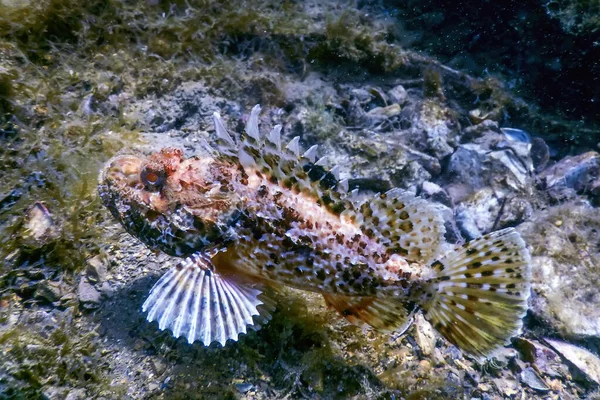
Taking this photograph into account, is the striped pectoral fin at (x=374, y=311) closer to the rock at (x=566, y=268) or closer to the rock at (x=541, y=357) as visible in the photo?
the rock at (x=541, y=357)

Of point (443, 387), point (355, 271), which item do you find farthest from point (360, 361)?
point (355, 271)

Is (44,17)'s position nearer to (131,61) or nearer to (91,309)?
(131,61)

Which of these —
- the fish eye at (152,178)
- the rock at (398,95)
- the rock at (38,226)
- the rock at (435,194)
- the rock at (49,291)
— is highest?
the rock at (398,95)

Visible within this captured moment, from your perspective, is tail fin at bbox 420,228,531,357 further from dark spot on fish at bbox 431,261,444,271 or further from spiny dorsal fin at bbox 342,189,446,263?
spiny dorsal fin at bbox 342,189,446,263

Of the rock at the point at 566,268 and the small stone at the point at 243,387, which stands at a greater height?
the rock at the point at 566,268

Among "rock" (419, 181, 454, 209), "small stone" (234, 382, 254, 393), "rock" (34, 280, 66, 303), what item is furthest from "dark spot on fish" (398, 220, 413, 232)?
"rock" (34, 280, 66, 303)

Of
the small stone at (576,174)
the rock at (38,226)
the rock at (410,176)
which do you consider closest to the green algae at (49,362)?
the rock at (38,226)

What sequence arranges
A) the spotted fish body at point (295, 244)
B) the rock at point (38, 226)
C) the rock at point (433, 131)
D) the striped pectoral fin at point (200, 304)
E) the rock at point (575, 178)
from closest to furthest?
the striped pectoral fin at point (200, 304) < the spotted fish body at point (295, 244) < the rock at point (38, 226) < the rock at point (575, 178) < the rock at point (433, 131)
